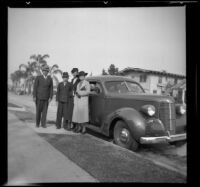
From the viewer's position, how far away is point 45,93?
16.1 feet

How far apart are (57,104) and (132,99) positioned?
2106 mm

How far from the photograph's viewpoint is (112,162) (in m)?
3.40

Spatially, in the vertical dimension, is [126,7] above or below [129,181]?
above

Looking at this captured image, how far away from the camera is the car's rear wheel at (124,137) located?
3.92 meters

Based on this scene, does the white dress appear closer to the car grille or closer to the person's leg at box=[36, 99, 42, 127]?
the person's leg at box=[36, 99, 42, 127]

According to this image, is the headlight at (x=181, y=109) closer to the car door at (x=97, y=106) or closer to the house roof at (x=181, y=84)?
the house roof at (x=181, y=84)

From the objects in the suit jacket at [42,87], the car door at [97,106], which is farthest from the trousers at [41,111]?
the car door at [97,106]

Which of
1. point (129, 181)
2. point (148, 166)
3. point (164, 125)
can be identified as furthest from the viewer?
point (164, 125)

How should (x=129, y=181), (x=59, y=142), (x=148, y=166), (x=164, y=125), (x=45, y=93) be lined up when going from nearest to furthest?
(x=129, y=181), (x=148, y=166), (x=164, y=125), (x=59, y=142), (x=45, y=93)

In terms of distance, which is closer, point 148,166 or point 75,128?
point 148,166

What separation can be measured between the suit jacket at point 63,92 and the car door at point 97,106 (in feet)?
1.96
